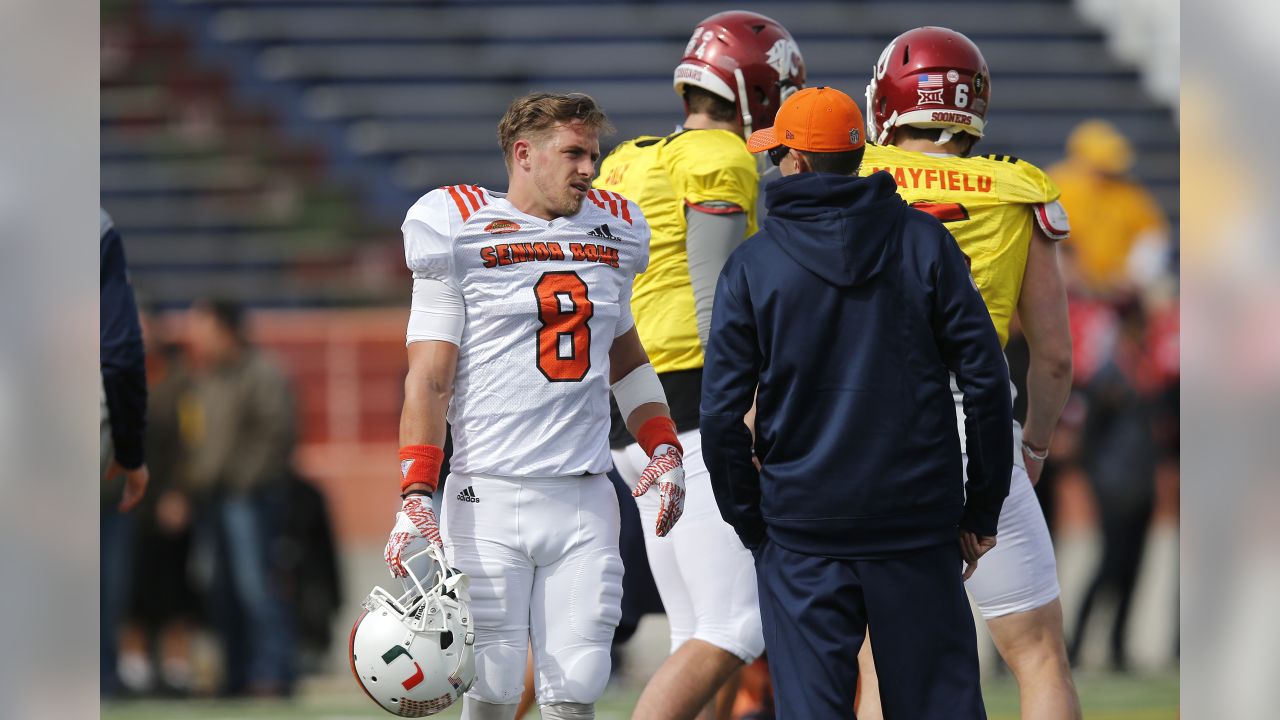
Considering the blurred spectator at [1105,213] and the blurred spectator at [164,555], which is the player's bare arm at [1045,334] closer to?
the blurred spectator at [164,555]

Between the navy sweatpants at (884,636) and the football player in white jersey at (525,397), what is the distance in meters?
0.54

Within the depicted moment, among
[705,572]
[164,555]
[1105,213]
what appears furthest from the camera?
[1105,213]

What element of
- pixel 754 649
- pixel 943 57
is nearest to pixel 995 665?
pixel 754 649

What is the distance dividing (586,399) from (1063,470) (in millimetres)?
5787

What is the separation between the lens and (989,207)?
4121 mm

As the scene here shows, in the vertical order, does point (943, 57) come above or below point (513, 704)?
above

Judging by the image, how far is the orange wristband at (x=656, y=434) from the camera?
4.11m

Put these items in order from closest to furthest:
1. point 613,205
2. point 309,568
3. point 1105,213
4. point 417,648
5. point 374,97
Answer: point 417,648 → point 613,205 → point 309,568 → point 1105,213 → point 374,97

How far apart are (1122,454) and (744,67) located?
187 inches

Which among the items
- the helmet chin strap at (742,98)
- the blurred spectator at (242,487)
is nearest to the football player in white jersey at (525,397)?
the helmet chin strap at (742,98)

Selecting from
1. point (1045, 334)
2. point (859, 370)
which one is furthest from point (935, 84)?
point (859, 370)

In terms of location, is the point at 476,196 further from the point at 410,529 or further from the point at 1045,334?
the point at 1045,334

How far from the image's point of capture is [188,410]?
30.3ft
